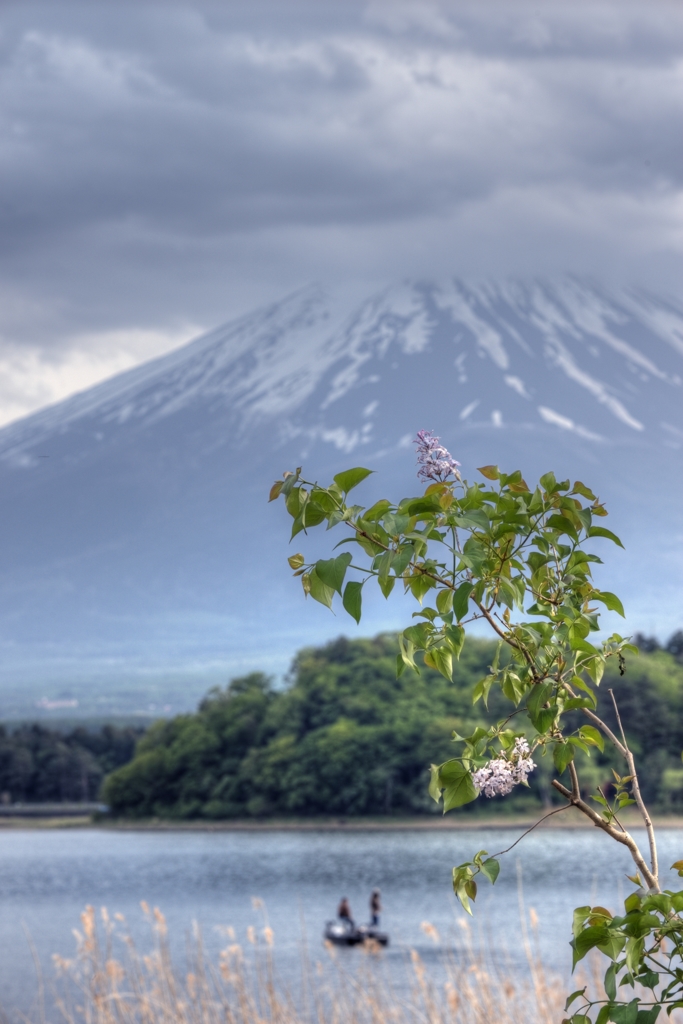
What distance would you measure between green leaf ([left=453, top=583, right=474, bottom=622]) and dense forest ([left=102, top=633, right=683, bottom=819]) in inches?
2024

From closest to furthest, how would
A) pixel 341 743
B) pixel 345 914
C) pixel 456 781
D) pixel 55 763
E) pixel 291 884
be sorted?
pixel 456 781 < pixel 345 914 < pixel 291 884 < pixel 341 743 < pixel 55 763

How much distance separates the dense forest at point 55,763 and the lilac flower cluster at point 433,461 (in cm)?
7755

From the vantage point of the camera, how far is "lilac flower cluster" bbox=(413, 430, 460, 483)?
1803mm

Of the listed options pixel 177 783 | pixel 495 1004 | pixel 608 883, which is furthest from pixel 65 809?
pixel 495 1004

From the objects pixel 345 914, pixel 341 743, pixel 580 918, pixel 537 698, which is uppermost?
pixel 537 698

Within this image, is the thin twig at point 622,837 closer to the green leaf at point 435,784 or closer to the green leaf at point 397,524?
the green leaf at point 435,784

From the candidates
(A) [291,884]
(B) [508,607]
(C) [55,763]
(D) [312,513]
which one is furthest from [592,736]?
(C) [55,763]

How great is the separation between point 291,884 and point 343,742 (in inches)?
702

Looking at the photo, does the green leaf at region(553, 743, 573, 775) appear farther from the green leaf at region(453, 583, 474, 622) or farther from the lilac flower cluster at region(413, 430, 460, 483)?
the lilac flower cluster at region(413, 430, 460, 483)

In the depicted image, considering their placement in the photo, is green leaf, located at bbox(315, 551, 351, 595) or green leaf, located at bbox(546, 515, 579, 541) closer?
green leaf, located at bbox(315, 551, 351, 595)

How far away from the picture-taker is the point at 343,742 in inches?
2336

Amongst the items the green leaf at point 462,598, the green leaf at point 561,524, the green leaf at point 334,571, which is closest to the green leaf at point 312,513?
the green leaf at point 334,571

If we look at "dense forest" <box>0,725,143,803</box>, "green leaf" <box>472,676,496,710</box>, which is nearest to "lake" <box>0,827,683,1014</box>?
"dense forest" <box>0,725,143,803</box>

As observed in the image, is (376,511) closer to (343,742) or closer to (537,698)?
(537,698)
